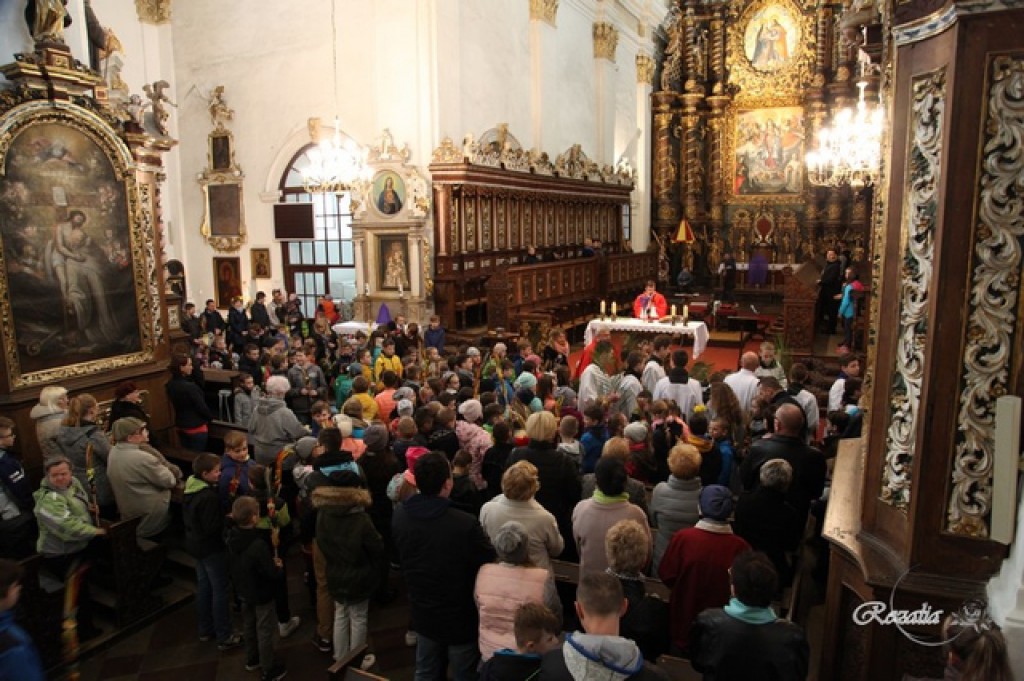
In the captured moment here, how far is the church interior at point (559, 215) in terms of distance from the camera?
3207mm

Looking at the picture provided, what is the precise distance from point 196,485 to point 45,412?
7.90 feet

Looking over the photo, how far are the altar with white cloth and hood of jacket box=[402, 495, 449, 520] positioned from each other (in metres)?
9.33

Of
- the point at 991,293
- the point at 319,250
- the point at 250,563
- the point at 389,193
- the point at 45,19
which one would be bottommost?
the point at 250,563

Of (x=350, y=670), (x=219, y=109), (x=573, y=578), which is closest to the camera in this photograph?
(x=350, y=670)

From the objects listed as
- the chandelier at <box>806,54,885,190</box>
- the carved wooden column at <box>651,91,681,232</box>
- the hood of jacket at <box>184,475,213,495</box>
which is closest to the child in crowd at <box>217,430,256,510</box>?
the hood of jacket at <box>184,475,213,495</box>

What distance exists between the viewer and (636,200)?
26.3 meters

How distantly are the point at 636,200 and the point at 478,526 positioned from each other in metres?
23.6

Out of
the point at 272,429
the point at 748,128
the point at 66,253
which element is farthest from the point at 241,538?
the point at 748,128

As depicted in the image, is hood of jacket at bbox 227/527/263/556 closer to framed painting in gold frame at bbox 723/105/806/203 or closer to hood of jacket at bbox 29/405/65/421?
hood of jacket at bbox 29/405/65/421

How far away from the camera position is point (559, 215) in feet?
68.0

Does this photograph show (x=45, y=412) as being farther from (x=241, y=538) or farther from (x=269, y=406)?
(x=241, y=538)

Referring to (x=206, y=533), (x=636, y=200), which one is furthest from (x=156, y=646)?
(x=636, y=200)

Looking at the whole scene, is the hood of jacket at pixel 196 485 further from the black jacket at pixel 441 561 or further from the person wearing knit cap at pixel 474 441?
the person wearing knit cap at pixel 474 441

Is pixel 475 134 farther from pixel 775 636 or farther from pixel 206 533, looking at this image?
Answer: pixel 775 636
